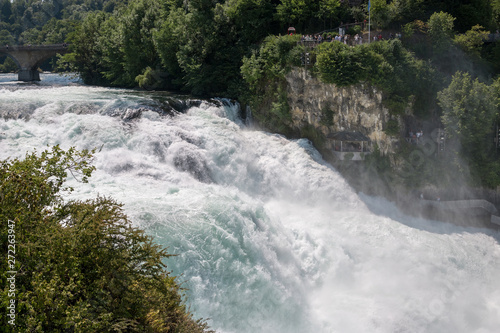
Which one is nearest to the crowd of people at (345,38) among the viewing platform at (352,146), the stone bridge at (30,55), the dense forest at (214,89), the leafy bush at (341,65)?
the dense forest at (214,89)

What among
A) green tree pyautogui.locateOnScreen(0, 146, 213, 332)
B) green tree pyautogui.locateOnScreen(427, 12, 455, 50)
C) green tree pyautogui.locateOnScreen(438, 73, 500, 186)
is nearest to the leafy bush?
green tree pyautogui.locateOnScreen(438, 73, 500, 186)

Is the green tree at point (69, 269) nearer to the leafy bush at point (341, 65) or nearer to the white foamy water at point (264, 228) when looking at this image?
the white foamy water at point (264, 228)

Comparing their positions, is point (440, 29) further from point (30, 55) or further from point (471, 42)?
point (30, 55)

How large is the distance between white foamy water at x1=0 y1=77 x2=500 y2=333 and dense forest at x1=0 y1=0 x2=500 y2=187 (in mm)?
3955

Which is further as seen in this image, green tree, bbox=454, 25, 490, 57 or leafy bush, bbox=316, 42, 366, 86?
green tree, bbox=454, 25, 490, 57

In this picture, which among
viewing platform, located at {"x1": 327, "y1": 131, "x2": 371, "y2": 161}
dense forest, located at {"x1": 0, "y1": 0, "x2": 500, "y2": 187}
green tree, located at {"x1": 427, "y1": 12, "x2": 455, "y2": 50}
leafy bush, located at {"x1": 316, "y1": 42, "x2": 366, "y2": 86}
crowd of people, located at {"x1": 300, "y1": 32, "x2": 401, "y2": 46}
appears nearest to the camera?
dense forest, located at {"x1": 0, "y1": 0, "x2": 500, "y2": 187}

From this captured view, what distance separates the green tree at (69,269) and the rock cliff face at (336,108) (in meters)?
20.2

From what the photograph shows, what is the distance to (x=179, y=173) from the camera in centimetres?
2502

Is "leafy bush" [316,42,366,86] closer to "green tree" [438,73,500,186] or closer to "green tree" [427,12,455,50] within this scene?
"green tree" [438,73,500,186]

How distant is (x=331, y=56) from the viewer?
2861 cm

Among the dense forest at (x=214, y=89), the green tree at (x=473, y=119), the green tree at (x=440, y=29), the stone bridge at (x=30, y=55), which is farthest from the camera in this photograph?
the stone bridge at (x=30, y=55)

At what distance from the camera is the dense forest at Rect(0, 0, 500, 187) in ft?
89.2

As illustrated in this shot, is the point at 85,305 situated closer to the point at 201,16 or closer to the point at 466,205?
the point at 466,205

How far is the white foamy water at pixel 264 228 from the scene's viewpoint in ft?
58.9
